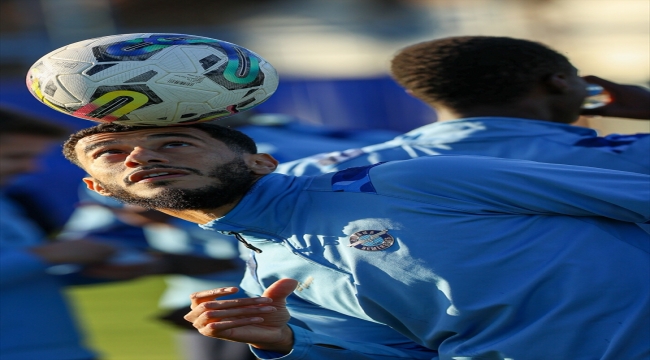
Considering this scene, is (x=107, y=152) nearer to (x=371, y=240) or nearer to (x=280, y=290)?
(x=280, y=290)

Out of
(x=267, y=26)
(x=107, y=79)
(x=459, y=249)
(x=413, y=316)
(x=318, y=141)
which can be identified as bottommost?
(x=267, y=26)

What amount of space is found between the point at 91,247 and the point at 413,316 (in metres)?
1.82

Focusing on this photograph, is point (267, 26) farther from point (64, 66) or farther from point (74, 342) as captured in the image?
point (64, 66)

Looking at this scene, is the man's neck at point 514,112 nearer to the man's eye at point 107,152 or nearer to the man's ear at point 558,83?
the man's ear at point 558,83

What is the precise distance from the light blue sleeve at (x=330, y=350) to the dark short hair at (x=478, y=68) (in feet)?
3.53

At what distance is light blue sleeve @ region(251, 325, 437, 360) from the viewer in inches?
105

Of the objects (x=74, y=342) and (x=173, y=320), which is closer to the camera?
(x=74, y=342)

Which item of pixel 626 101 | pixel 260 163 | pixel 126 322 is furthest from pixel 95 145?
pixel 126 322

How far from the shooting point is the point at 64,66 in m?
2.42

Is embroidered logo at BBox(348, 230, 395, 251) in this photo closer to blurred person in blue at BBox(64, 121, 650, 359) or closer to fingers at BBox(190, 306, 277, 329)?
blurred person in blue at BBox(64, 121, 650, 359)

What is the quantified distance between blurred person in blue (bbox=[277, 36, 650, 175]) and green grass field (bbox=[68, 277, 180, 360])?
272 cm

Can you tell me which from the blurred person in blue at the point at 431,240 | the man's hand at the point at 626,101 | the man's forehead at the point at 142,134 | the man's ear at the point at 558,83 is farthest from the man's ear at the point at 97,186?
the man's hand at the point at 626,101

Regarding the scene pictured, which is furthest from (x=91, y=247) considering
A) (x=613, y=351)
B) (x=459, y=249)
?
(x=613, y=351)

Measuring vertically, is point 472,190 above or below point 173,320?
above
